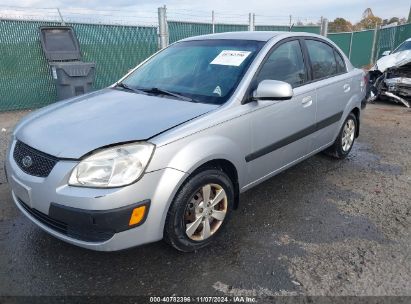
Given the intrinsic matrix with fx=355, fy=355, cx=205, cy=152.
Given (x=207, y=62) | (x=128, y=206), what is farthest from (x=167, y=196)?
(x=207, y=62)

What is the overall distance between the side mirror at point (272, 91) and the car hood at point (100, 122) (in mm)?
427

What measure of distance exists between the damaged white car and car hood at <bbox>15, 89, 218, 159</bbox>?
7643 millimetres

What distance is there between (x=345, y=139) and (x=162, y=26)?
6.04 metres

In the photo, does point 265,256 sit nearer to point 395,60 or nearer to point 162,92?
point 162,92

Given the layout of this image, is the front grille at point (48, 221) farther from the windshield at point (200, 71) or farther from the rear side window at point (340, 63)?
the rear side window at point (340, 63)

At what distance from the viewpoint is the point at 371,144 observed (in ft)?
18.5

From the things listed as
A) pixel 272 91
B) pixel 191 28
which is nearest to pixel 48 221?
pixel 272 91

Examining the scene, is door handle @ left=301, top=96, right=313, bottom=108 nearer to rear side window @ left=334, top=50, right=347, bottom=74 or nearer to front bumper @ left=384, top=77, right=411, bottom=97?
rear side window @ left=334, top=50, right=347, bottom=74

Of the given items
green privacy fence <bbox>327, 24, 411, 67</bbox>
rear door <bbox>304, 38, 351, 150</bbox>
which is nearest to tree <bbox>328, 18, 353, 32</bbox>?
green privacy fence <bbox>327, 24, 411, 67</bbox>

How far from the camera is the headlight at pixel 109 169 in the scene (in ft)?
7.31

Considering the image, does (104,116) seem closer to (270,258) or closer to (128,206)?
(128,206)

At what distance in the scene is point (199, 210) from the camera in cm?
271

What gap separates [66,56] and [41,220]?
5.88 m

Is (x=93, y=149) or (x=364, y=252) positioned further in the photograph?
(x=364, y=252)
